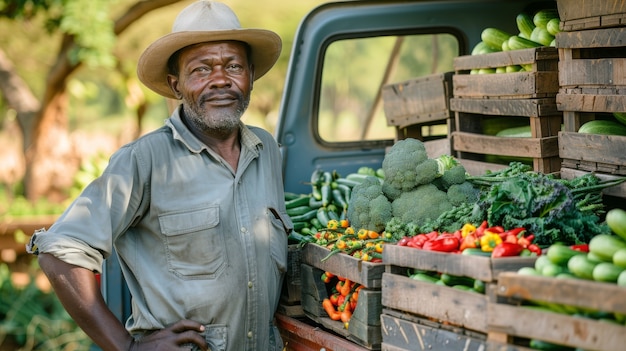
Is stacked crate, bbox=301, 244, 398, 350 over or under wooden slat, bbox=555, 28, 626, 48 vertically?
under

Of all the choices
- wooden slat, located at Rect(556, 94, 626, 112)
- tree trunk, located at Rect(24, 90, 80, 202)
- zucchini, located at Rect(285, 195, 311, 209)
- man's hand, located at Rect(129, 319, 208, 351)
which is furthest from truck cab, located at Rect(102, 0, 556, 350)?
tree trunk, located at Rect(24, 90, 80, 202)

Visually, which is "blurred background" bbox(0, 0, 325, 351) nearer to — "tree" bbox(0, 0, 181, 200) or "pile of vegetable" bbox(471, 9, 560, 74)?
"tree" bbox(0, 0, 181, 200)

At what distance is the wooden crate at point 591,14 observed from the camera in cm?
396

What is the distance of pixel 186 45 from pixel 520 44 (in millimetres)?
1946

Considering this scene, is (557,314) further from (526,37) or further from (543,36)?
(526,37)

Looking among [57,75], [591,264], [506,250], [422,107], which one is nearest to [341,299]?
[506,250]

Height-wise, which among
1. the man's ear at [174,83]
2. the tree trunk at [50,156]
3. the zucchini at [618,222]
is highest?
the man's ear at [174,83]

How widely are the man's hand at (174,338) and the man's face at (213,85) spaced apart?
102 centimetres

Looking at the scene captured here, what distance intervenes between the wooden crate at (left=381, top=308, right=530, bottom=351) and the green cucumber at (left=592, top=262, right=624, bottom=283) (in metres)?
0.37

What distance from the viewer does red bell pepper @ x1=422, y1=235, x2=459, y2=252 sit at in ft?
11.5

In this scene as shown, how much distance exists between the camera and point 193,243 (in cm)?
415

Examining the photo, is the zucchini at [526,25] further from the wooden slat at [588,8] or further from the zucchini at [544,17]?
the wooden slat at [588,8]

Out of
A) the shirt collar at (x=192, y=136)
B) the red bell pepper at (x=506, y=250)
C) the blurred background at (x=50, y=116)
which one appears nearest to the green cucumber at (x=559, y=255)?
the red bell pepper at (x=506, y=250)

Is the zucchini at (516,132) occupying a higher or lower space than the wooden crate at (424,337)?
higher
